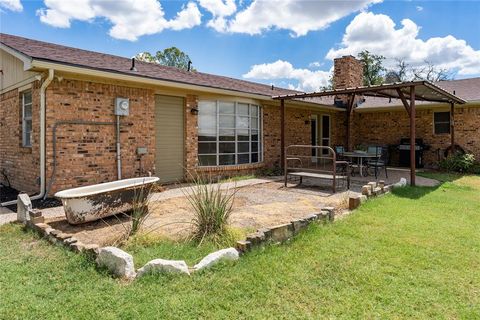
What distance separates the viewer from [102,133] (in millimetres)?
7676

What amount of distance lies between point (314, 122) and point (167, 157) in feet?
26.6

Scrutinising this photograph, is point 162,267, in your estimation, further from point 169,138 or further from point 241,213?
point 169,138

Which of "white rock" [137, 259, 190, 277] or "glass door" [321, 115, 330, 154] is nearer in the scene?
"white rock" [137, 259, 190, 277]

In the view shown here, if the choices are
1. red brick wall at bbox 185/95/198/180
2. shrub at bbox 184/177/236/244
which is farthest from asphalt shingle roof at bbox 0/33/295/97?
shrub at bbox 184/177/236/244

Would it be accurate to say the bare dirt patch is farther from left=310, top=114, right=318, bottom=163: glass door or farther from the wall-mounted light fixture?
left=310, top=114, right=318, bottom=163: glass door

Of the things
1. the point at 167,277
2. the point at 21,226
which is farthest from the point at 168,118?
the point at 167,277

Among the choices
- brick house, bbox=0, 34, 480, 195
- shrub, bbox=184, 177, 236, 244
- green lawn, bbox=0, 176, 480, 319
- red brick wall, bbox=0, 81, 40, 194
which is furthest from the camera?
red brick wall, bbox=0, 81, 40, 194

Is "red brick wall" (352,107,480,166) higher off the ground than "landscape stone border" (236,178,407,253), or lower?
higher

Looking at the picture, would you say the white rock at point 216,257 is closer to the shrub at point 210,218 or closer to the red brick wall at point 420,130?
the shrub at point 210,218

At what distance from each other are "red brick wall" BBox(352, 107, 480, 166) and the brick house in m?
0.07

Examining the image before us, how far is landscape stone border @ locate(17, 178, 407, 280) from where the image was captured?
3.43 meters

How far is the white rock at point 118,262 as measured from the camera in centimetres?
343

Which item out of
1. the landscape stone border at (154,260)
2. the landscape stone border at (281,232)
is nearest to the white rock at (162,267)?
the landscape stone border at (154,260)

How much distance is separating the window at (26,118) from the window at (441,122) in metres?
15.4
